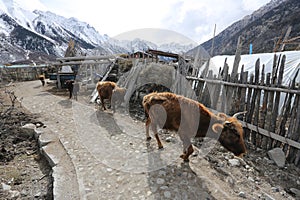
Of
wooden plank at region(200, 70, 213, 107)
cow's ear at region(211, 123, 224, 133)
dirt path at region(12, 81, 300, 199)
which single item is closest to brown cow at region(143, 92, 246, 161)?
cow's ear at region(211, 123, 224, 133)

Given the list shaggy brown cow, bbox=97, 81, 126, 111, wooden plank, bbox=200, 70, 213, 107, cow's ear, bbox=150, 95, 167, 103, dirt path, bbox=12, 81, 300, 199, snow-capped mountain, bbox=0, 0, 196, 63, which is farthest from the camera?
snow-capped mountain, bbox=0, 0, 196, 63

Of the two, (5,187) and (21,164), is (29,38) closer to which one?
(21,164)

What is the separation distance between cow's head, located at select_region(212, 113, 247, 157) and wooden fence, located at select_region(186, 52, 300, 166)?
1635 mm

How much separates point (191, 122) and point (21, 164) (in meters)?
4.10

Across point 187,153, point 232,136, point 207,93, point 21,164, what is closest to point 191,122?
point 187,153

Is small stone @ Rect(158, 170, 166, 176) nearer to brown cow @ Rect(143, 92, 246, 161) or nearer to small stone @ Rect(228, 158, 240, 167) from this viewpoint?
brown cow @ Rect(143, 92, 246, 161)

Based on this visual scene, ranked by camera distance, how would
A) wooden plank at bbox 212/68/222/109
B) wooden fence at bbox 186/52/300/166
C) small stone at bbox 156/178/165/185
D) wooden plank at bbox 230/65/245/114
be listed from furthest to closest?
wooden plank at bbox 212/68/222/109
wooden plank at bbox 230/65/245/114
wooden fence at bbox 186/52/300/166
small stone at bbox 156/178/165/185

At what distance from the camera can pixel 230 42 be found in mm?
55344

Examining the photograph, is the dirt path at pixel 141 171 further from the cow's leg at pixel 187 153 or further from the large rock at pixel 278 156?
the large rock at pixel 278 156

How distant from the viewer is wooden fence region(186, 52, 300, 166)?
4.34 meters

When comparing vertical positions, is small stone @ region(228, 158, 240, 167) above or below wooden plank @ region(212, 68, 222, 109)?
below

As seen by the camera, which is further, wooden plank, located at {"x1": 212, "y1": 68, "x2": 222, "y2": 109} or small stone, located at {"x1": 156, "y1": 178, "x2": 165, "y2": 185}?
wooden plank, located at {"x1": 212, "y1": 68, "x2": 222, "y2": 109}

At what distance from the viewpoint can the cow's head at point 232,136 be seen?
3570 millimetres

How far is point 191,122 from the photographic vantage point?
4020 millimetres
